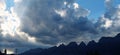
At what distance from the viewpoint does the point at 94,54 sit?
349ft

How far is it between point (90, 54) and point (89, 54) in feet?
1.10

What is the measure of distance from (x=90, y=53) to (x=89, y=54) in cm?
52

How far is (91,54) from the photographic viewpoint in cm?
10688

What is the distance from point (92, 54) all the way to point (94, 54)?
715 mm

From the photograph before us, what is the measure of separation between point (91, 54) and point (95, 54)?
138 cm

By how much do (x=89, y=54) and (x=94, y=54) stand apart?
5.50 feet

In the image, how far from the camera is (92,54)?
107 m

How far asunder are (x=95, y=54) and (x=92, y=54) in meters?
1.07

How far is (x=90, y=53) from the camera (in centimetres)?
10681

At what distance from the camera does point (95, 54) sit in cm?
10625

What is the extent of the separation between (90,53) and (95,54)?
1.68m

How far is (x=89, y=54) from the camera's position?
107062 mm

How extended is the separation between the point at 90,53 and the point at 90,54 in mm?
356
